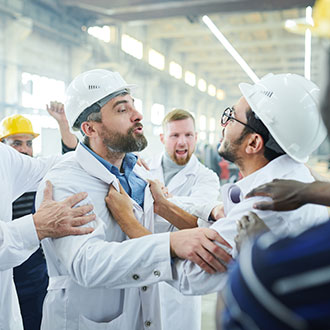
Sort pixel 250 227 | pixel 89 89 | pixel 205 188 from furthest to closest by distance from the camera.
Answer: pixel 205 188 < pixel 89 89 < pixel 250 227

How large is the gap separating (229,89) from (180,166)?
2428 cm

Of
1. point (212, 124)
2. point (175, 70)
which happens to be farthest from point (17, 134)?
point (212, 124)

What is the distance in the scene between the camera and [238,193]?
5.86 ft

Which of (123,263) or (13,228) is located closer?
(123,263)

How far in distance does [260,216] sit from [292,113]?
49 centimetres

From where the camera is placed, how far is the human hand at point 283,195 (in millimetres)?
1389

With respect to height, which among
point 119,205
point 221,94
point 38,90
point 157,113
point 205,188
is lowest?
point 205,188

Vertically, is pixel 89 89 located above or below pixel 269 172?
above

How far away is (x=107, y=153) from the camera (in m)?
2.19

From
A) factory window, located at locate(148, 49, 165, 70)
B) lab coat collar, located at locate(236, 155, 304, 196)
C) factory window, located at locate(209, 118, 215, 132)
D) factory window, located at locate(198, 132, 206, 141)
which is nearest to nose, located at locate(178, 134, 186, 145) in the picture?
lab coat collar, located at locate(236, 155, 304, 196)

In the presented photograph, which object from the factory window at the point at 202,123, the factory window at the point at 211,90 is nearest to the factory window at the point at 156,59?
the factory window at the point at 211,90

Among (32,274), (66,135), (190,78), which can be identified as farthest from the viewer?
(190,78)

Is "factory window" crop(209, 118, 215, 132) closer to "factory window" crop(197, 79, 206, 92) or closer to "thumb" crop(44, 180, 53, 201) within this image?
"factory window" crop(197, 79, 206, 92)

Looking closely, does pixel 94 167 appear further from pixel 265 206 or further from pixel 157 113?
pixel 157 113
